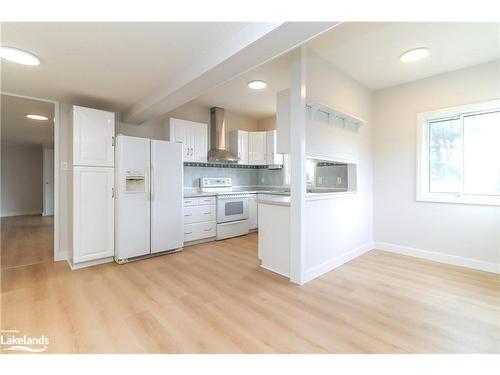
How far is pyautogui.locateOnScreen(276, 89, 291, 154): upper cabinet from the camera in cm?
277

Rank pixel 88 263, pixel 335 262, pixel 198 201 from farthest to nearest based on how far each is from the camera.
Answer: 1. pixel 198 201
2. pixel 88 263
3. pixel 335 262

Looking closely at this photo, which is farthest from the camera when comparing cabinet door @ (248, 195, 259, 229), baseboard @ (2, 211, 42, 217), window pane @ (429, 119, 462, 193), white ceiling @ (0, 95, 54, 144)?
baseboard @ (2, 211, 42, 217)

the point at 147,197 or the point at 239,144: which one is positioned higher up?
the point at 239,144

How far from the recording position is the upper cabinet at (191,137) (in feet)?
→ 13.5

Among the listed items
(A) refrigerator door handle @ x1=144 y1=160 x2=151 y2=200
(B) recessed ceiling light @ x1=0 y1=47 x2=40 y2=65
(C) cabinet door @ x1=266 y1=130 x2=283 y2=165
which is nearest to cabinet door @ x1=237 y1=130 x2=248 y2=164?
(C) cabinet door @ x1=266 y1=130 x2=283 y2=165

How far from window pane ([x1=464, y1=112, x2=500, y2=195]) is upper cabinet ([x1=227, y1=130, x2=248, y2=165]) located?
11.9 feet

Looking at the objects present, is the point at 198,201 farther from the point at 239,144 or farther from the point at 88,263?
the point at 88,263

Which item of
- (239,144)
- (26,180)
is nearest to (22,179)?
(26,180)

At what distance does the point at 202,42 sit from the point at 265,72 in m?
1.25

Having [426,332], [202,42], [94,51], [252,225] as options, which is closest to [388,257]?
[426,332]

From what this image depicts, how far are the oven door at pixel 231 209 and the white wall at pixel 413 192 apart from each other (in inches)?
93.1

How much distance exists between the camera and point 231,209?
14.9 feet

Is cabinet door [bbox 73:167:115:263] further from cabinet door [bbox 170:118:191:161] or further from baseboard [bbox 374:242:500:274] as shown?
baseboard [bbox 374:242:500:274]

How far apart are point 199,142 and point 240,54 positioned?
2738 mm
